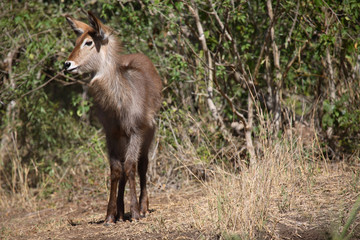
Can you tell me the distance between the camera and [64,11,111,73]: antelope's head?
14.8 feet

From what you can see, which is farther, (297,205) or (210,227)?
(297,205)

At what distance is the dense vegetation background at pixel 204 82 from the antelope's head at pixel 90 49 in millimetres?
1183

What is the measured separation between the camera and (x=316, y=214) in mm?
3762

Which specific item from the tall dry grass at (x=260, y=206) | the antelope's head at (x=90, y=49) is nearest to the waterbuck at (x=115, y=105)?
the antelope's head at (x=90, y=49)

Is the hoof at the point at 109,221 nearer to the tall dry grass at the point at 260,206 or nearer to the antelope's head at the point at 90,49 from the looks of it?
the tall dry grass at the point at 260,206

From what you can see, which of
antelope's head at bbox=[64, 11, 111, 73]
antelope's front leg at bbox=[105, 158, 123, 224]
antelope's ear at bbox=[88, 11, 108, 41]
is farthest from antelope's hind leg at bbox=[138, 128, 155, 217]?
antelope's ear at bbox=[88, 11, 108, 41]

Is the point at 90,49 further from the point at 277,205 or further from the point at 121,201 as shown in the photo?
the point at 277,205

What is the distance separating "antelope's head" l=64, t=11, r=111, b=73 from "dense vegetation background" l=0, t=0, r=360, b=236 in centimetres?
118

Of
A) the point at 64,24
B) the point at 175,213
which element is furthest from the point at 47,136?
the point at 175,213

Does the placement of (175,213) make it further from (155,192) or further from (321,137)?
(321,137)

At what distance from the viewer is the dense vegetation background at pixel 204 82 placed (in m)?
6.03

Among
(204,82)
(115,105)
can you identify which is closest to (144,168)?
(115,105)

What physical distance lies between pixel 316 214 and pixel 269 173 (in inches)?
20.4

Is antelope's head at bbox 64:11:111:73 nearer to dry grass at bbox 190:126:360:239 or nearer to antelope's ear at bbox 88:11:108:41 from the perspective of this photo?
antelope's ear at bbox 88:11:108:41
